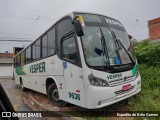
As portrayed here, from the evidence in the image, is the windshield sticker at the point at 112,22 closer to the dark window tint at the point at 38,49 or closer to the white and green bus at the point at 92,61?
the white and green bus at the point at 92,61

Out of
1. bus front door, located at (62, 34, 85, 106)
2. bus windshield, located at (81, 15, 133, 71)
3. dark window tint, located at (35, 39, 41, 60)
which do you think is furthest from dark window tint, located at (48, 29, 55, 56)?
bus windshield, located at (81, 15, 133, 71)

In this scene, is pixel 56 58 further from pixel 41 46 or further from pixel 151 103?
pixel 151 103

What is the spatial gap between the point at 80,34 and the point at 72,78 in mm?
1365

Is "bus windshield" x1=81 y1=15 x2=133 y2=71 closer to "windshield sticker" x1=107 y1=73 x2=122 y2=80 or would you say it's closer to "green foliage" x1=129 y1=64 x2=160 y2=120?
"windshield sticker" x1=107 y1=73 x2=122 y2=80

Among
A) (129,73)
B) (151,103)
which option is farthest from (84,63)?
(151,103)

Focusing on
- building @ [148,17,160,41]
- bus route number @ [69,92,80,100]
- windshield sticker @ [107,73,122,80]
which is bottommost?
bus route number @ [69,92,80,100]

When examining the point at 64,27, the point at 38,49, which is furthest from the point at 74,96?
the point at 38,49

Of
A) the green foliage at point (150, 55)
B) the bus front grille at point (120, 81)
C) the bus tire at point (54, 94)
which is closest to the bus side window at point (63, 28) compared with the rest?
the bus tire at point (54, 94)

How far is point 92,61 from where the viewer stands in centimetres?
531

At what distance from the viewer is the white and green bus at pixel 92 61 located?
5.16 m

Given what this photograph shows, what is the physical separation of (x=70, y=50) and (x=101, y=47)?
3.31 ft

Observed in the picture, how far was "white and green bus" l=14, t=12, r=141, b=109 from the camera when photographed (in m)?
5.16

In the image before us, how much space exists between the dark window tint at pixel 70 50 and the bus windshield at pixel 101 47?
0.41 meters

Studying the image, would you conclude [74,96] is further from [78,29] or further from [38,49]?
[38,49]
